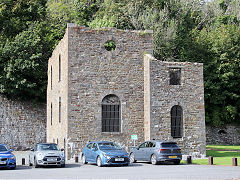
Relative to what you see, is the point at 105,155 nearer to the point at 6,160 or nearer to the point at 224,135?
the point at 6,160

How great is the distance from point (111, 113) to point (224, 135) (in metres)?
21.3

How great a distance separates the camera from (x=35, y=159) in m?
19.8

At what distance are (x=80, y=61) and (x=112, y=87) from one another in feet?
8.99

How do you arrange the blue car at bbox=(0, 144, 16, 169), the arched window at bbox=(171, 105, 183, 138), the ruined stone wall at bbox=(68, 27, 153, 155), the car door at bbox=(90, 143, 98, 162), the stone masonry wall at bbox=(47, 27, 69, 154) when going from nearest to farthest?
the blue car at bbox=(0, 144, 16, 169)
the car door at bbox=(90, 143, 98, 162)
the ruined stone wall at bbox=(68, 27, 153, 155)
the arched window at bbox=(171, 105, 183, 138)
the stone masonry wall at bbox=(47, 27, 69, 154)

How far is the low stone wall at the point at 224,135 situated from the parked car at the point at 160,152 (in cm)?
→ 2227

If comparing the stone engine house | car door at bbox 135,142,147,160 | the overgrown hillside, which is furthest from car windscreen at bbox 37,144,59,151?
the overgrown hillside

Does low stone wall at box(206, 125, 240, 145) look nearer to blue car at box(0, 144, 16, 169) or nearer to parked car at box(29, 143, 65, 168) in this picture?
parked car at box(29, 143, 65, 168)

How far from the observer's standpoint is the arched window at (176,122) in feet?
83.1

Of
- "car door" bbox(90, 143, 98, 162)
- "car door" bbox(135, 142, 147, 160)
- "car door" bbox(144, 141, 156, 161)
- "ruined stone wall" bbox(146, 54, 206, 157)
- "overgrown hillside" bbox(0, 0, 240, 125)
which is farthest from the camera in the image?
"overgrown hillside" bbox(0, 0, 240, 125)

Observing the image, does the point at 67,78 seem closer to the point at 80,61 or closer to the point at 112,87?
the point at 80,61

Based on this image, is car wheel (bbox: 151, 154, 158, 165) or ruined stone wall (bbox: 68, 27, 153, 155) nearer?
car wheel (bbox: 151, 154, 158, 165)

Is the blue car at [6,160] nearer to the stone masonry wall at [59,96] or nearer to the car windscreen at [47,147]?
the car windscreen at [47,147]

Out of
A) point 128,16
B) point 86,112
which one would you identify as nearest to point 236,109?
point 128,16

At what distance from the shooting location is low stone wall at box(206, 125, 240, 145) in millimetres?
42469
